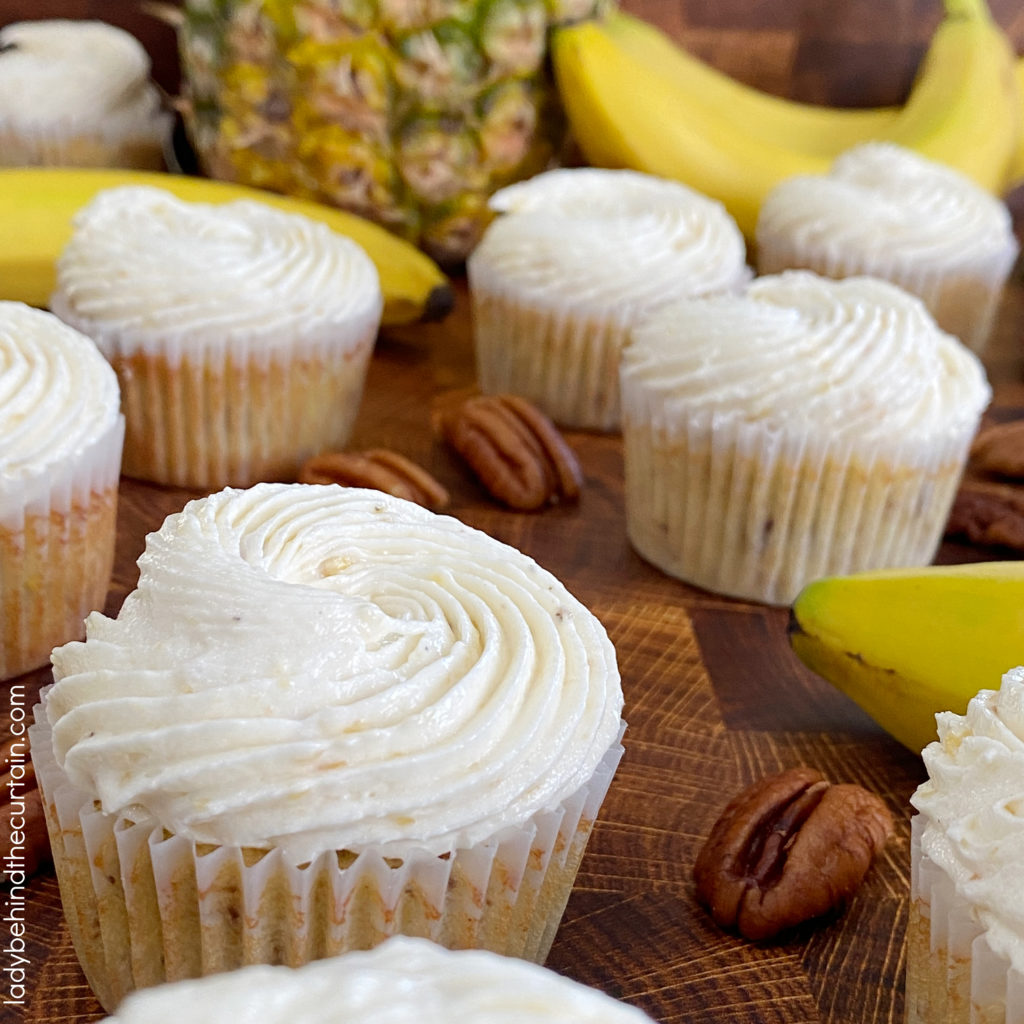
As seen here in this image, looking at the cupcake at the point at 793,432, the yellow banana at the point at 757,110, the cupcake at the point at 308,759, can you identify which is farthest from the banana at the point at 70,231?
the cupcake at the point at 308,759

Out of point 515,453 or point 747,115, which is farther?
point 747,115

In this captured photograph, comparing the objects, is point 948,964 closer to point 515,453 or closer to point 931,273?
point 515,453

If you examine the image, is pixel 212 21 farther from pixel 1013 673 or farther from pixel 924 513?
pixel 1013 673

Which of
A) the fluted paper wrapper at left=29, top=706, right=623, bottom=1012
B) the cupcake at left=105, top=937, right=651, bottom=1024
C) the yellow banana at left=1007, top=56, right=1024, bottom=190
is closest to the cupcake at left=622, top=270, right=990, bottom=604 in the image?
the fluted paper wrapper at left=29, top=706, right=623, bottom=1012

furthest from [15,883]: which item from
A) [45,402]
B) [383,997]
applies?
[383,997]

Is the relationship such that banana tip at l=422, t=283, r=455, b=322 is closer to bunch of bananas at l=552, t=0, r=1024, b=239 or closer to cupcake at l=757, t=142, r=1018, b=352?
bunch of bananas at l=552, t=0, r=1024, b=239

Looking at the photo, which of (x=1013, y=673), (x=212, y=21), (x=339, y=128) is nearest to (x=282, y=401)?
(x=339, y=128)

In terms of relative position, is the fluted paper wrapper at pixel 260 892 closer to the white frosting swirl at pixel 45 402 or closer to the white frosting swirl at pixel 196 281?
the white frosting swirl at pixel 45 402
